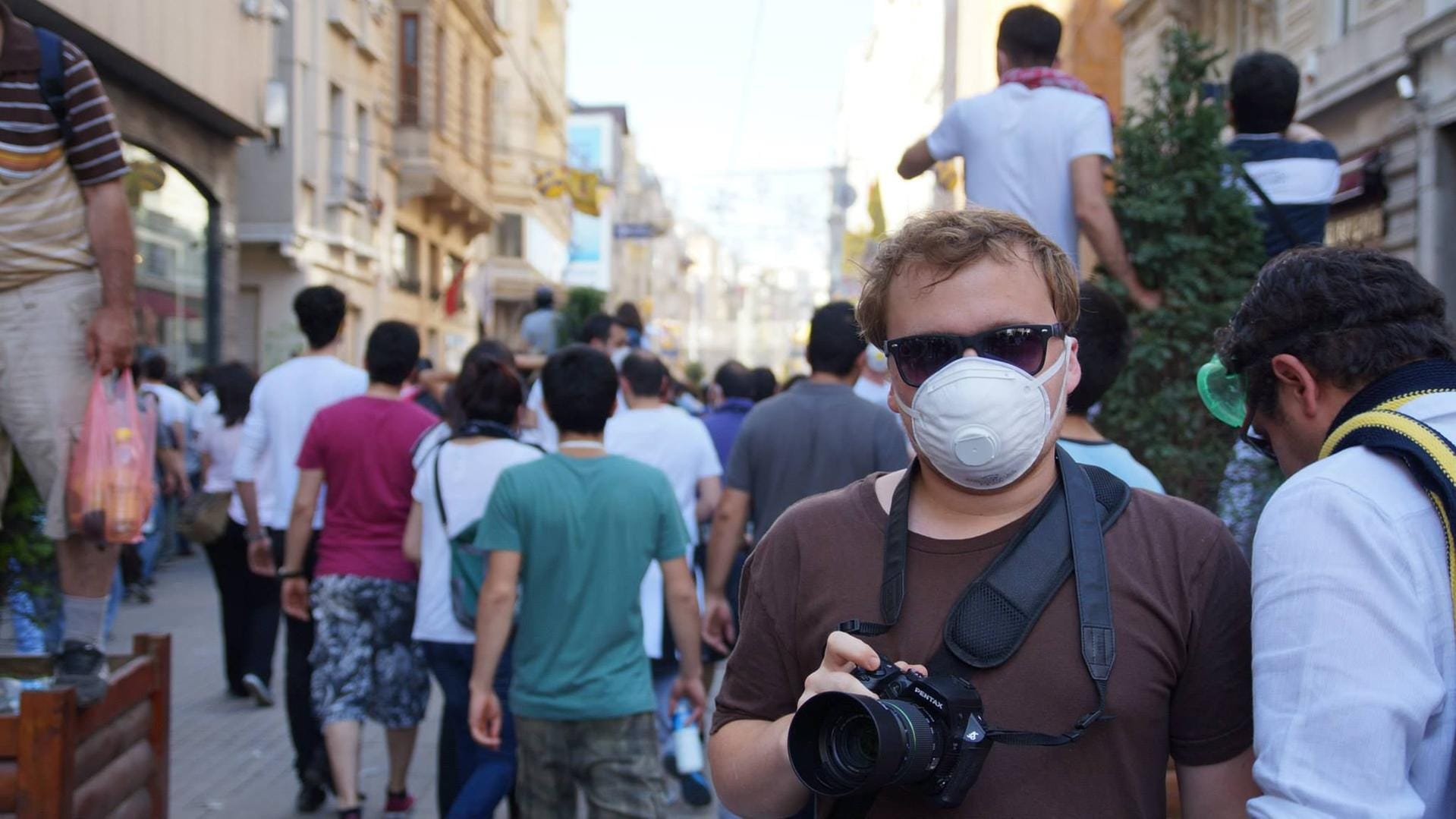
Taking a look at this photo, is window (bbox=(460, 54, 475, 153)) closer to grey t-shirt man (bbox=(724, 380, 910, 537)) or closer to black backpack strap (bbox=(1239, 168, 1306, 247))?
grey t-shirt man (bbox=(724, 380, 910, 537))

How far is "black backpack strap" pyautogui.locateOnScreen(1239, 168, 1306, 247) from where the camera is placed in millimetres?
4688

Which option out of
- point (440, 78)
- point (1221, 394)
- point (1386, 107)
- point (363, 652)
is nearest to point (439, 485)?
point (363, 652)

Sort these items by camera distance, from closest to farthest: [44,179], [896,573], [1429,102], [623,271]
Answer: [896,573] → [44,179] → [1429,102] → [623,271]

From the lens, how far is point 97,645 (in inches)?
166

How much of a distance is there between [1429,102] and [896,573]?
45.5 ft

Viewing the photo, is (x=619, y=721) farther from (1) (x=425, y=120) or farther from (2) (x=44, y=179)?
(1) (x=425, y=120)

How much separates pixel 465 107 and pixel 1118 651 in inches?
1405

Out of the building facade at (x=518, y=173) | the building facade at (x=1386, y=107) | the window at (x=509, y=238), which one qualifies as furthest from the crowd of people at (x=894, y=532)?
the window at (x=509, y=238)

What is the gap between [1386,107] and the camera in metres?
15.1

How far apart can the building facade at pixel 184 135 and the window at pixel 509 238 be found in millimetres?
23756

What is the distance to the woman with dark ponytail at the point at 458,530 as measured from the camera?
5.63 metres

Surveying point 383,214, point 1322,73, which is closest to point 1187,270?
point 1322,73

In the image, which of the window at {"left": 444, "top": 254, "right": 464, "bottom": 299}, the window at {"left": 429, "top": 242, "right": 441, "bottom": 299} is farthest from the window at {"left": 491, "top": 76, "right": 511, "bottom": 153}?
the window at {"left": 429, "top": 242, "right": 441, "bottom": 299}

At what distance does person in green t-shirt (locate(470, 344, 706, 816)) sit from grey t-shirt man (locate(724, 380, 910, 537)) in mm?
788
